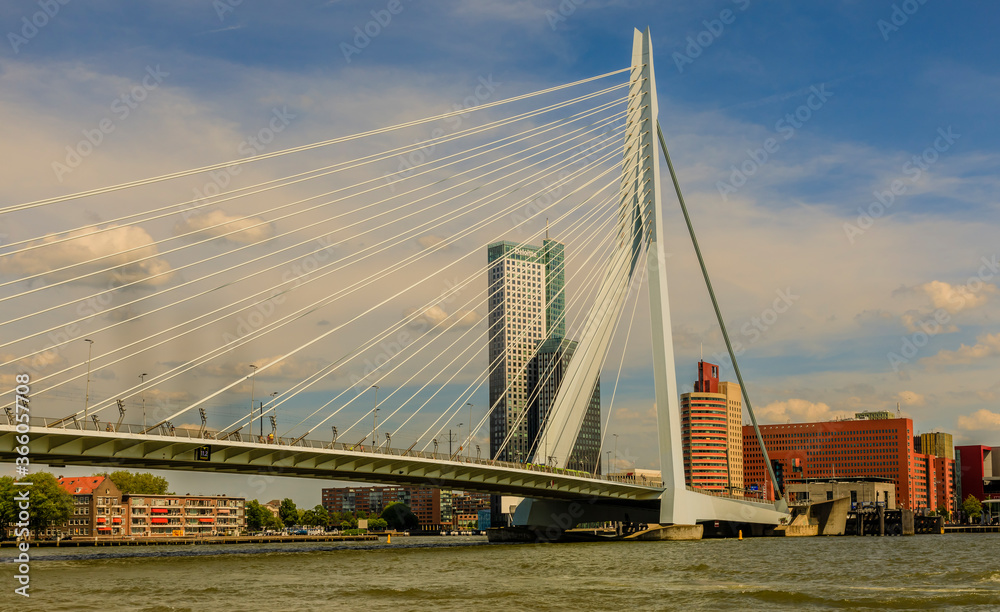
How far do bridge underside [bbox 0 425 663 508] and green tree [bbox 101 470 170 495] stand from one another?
236 feet

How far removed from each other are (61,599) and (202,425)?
16.6 meters

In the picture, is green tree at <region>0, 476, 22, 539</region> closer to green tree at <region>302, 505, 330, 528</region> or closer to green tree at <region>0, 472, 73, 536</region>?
green tree at <region>0, 472, 73, 536</region>

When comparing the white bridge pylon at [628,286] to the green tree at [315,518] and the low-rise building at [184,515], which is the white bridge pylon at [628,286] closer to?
the low-rise building at [184,515]

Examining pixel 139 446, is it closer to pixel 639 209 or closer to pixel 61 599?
pixel 61 599

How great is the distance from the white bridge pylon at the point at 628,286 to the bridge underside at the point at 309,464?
→ 10.8 ft

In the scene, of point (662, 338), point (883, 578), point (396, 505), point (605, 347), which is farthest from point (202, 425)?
point (396, 505)

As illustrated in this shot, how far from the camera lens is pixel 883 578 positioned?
3047 cm

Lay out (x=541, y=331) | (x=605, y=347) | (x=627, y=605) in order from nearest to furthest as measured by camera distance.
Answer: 1. (x=627, y=605)
2. (x=605, y=347)
3. (x=541, y=331)

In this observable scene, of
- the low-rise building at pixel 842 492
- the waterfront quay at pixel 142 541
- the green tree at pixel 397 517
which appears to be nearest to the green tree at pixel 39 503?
the waterfront quay at pixel 142 541

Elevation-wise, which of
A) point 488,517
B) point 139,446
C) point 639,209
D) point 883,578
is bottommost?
point 488,517

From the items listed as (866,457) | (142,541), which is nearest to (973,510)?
(866,457)

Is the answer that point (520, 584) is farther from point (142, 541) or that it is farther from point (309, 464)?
point (142, 541)

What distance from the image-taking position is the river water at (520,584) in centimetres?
2350

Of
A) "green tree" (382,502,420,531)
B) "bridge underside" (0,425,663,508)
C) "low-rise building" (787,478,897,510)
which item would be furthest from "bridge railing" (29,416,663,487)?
"green tree" (382,502,420,531)
